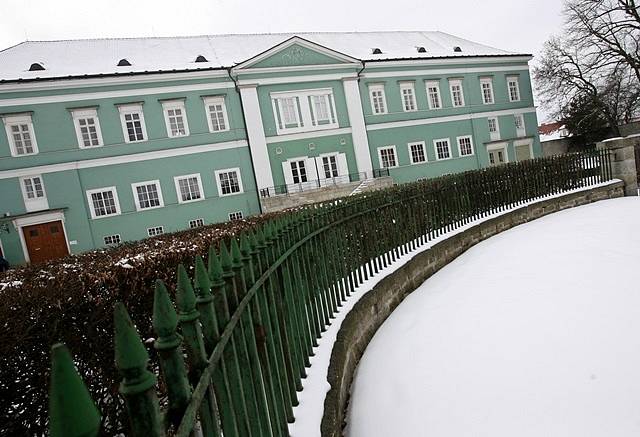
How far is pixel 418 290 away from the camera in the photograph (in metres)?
6.57

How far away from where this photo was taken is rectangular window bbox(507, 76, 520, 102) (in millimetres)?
36125

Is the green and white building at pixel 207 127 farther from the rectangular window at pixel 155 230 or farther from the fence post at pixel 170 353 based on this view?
the fence post at pixel 170 353

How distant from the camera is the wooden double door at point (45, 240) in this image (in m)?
22.7

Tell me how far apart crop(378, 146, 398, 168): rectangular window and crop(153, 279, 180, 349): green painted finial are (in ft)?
100

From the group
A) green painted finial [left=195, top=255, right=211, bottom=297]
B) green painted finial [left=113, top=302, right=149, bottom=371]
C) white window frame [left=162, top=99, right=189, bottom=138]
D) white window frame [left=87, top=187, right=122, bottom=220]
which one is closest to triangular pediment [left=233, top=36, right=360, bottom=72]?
white window frame [left=162, top=99, right=189, bottom=138]

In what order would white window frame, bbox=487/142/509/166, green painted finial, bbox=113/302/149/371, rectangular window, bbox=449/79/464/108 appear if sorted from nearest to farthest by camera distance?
green painted finial, bbox=113/302/149/371
rectangular window, bbox=449/79/464/108
white window frame, bbox=487/142/509/166

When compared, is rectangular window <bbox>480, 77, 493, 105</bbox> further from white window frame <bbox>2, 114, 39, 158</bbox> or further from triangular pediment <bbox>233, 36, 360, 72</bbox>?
white window frame <bbox>2, 114, 39, 158</bbox>

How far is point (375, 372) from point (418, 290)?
287cm

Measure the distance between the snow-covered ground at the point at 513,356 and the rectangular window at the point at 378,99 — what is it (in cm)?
2627

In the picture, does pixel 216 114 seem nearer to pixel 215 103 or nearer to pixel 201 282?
pixel 215 103

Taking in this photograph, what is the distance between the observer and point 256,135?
2733 centimetres

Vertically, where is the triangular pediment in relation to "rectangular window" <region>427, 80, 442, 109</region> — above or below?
above

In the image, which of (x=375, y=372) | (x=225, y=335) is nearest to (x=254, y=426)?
(x=225, y=335)

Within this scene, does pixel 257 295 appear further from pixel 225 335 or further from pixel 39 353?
pixel 39 353
